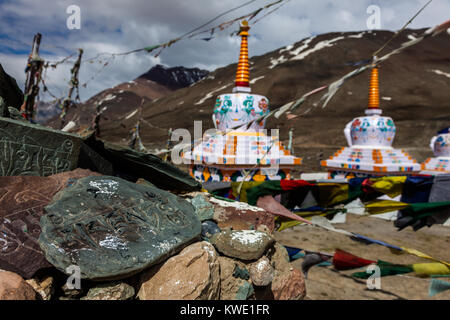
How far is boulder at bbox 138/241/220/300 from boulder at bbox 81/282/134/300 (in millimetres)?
98

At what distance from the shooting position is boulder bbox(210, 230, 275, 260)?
84.7 inches

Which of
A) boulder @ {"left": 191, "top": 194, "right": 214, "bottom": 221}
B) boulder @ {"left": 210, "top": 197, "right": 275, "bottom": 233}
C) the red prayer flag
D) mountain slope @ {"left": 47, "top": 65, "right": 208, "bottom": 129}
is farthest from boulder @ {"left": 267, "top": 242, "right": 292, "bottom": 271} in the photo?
mountain slope @ {"left": 47, "top": 65, "right": 208, "bottom": 129}

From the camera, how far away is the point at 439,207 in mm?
3107

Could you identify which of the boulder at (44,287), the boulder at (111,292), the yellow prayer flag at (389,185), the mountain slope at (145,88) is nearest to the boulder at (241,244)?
the boulder at (111,292)

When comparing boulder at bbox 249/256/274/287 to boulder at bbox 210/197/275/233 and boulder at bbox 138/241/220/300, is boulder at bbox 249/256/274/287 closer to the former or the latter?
boulder at bbox 138/241/220/300

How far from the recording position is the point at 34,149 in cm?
235

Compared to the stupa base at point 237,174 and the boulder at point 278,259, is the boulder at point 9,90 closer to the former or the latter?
the boulder at point 278,259

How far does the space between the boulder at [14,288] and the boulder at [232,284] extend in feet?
3.62

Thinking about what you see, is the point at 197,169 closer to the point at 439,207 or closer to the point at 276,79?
the point at 439,207

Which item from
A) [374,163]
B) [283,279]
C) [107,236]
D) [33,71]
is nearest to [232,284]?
[283,279]

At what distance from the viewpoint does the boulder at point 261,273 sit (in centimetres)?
214

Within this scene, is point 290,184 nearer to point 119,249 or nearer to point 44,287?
point 119,249

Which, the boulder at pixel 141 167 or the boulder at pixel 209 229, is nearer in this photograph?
the boulder at pixel 209 229
